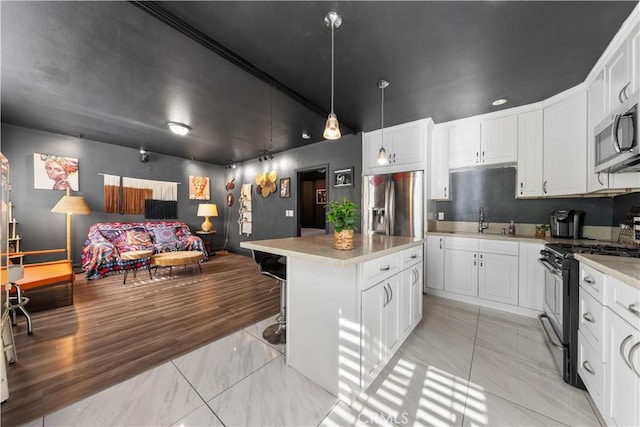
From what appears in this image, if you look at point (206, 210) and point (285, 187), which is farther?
point (206, 210)

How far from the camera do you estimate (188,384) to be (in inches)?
59.7

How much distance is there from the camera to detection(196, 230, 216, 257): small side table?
5.61m

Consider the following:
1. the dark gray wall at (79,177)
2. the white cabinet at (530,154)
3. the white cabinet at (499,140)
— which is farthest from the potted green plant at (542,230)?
the dark gray wall at (79,177)

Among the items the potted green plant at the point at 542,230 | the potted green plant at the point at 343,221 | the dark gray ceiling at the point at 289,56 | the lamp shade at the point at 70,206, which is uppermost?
the dark gray ceiling at the point at 289,56

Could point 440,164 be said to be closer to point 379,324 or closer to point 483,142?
point 483,142

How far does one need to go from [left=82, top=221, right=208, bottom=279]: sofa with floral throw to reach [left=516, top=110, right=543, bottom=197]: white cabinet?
17.9 feet

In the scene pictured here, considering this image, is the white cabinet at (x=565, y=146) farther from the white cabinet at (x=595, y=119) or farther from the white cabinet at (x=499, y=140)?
the white cabinet at (x=499, y=140)

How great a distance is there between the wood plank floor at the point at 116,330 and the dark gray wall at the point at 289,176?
1635 mm

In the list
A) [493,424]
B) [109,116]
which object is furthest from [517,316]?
[109,116]

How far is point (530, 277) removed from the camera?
245 centimetres

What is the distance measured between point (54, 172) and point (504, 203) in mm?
7269

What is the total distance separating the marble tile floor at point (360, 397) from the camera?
4.17 feet

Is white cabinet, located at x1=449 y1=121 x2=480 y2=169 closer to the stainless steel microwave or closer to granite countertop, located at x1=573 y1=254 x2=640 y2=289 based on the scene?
the stainless steel microwave

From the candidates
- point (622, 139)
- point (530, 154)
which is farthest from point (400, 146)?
point (622, 139)
